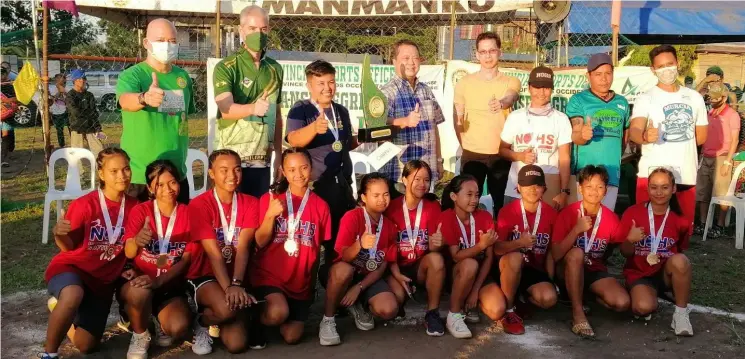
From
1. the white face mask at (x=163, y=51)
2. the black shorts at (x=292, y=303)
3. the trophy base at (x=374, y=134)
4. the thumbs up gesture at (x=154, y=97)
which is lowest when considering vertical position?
the black shorts at (x=292, y=303)

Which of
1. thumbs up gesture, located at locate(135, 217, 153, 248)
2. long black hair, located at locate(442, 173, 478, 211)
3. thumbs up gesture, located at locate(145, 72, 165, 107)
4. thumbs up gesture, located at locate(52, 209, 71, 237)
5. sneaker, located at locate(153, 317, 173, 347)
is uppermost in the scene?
thumbs up gesture, located at locate(145, 72, 165, 107)

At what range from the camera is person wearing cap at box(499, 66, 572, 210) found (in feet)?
16.9

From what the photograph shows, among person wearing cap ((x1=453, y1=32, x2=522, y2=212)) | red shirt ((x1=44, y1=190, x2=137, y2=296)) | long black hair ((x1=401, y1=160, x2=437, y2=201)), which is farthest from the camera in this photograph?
person wearing cap ((x1=453, y1=32, x2=522, y2=212))

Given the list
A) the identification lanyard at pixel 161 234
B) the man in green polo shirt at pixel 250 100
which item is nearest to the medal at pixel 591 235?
the man in green polo shirt at pixel 250 100

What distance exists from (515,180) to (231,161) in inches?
88.6

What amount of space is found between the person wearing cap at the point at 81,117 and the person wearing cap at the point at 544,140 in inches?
319

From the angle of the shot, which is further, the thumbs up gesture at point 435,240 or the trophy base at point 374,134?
the trophy base at point 374,134

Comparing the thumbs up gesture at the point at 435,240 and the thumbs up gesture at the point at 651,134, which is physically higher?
the thumbs up gesture at the point at 651,134

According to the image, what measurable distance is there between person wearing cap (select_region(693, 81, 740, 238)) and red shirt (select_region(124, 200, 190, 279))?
6212 millimetres

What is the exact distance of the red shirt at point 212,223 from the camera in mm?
4172

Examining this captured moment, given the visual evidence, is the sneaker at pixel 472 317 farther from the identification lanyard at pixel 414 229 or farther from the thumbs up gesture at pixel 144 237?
the thumbs up gesture at pixel 144 237

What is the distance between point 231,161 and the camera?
4266mm

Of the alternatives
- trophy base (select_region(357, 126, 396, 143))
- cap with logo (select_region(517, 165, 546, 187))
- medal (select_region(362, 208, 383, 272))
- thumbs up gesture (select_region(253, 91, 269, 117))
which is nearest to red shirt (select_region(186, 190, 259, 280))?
thumbs up gesture (select_region(253, 91, 269, 117))

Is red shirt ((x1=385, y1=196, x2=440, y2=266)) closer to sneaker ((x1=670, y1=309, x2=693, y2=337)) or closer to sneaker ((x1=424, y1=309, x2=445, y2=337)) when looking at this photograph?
sneaker ((x1=424, y1=309, x2=445, y2=337))
